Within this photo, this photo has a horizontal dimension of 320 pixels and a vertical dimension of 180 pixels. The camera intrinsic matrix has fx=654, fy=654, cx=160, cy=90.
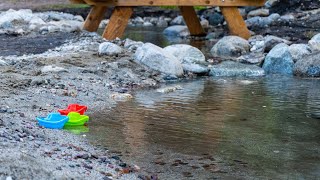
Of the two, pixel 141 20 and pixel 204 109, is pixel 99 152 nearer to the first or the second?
pixel 204 109

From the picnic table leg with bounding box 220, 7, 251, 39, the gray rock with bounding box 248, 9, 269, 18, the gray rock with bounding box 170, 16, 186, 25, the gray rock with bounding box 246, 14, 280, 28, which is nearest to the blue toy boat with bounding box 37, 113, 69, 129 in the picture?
the picnic table leg with bounding box 220, 7, 251, 39

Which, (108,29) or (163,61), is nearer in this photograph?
(163,61)

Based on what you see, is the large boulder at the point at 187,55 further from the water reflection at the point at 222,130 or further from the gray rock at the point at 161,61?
the water reflection at the point at 222,130

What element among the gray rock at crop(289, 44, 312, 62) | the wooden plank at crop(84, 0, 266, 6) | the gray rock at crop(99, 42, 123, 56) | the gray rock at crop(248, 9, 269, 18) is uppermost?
the wooden plank at crop(84, 0, 266, 6)

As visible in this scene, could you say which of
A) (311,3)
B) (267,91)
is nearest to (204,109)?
(267,91)

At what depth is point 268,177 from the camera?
211 inches

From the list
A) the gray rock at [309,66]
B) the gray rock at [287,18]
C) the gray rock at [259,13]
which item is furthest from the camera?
the gray rock at [259,13]

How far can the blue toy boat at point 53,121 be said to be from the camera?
652cm

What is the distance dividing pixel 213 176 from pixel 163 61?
5729 mm

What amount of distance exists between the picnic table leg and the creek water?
4305 mm

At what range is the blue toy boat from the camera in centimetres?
652

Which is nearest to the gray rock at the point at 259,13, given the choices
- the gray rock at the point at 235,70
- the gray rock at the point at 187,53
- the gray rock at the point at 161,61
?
the gray rock at the point at 187,53

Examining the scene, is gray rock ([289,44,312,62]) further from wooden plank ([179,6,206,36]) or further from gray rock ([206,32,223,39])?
gray rock ([206,32,223,39])

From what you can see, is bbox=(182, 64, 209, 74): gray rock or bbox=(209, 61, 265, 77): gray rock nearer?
bbox=(182, 64, 209, 74): gray rock
